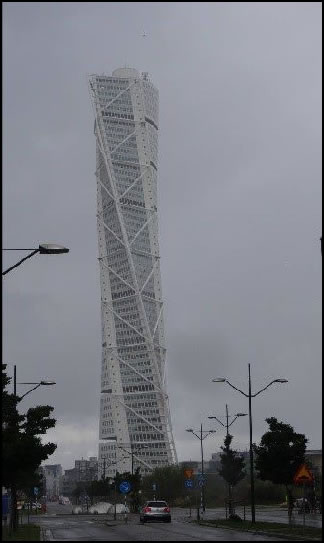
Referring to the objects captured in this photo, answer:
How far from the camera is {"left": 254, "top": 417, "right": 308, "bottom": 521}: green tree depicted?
54375 millimetres

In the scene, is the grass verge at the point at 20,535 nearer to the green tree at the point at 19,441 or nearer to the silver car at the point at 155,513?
the green tree at the point at 19,441

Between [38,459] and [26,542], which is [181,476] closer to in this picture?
[38,459]

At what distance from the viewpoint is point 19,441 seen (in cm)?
4081

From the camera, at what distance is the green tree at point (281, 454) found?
5438 centimetres

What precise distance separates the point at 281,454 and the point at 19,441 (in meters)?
19.0

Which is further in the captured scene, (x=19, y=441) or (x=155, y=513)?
(x=155, y=513)

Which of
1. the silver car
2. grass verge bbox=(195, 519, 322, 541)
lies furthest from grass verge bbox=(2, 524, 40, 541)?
the silver car

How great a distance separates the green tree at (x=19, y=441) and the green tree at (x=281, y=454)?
40.7ft

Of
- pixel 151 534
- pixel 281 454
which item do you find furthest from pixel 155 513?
pixel 151 534

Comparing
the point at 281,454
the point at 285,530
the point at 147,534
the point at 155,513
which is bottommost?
the point at 155,513

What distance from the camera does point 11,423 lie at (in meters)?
50.0

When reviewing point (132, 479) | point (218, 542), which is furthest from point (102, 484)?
point (218, 542)

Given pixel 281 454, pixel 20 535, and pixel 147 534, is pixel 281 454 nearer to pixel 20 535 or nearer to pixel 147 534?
pixel 147 534

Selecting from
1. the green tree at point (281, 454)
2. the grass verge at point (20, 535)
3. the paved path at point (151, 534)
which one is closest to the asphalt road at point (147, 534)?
the paved path at point (151, 534)
